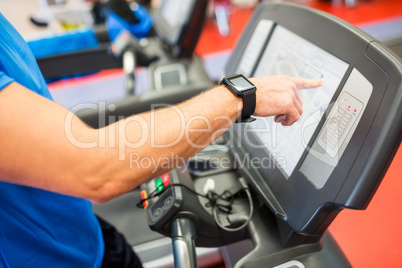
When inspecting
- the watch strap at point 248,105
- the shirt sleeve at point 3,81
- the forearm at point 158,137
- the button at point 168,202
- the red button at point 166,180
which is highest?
the shirt sleeve at point 3,81

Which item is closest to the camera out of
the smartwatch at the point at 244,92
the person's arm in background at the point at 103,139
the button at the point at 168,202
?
the person's arm in background at the point at 103,139

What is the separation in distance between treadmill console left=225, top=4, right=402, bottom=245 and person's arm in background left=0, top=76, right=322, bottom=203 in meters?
0.09

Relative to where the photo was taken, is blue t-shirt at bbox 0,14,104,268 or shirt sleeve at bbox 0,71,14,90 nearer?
shirt sleeve at bbox 0,71,14,90

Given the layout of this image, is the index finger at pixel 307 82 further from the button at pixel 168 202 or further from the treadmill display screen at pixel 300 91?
the button at pixel 168 202

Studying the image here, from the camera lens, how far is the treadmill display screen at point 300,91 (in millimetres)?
687

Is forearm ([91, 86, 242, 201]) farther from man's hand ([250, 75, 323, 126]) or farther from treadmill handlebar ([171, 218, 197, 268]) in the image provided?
treadmill handlebar ([171, 218, 197, 268])

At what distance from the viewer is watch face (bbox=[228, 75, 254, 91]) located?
65 cm

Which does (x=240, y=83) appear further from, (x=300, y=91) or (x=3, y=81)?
(x=3, y=81)

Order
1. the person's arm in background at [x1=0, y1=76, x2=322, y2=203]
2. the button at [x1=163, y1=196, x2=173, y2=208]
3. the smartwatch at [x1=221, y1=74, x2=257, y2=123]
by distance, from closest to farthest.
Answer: the person's arm in background at [x1=0, y1=76, x2=322, y2=203] < the smartwatch at [x1=221, y1=74, x2=257, y2=123] < the button at [x1=163, y1=196, x2=173, y2=208]

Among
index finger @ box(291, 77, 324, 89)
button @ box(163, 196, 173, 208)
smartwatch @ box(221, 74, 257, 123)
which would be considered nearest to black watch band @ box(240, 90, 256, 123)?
smartwatch @ box(221, 74, 257, 123)

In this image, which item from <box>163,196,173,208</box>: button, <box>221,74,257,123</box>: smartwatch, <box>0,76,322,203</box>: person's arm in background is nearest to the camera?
<box>0,76,322,203</box>: person's arm in background

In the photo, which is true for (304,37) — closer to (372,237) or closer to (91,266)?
(372,237)

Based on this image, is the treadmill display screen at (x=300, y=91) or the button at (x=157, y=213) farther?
the button at (x=157, y=213)

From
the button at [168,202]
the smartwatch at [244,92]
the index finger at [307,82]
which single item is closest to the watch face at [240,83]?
the smartwatch at [244,92]
